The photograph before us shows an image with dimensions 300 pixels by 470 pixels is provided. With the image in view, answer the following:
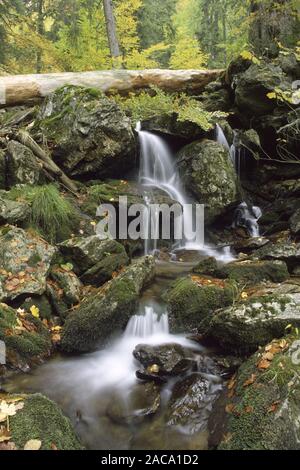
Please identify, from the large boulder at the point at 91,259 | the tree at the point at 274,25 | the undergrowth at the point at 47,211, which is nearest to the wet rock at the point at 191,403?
the large boulder at the point at 91,259

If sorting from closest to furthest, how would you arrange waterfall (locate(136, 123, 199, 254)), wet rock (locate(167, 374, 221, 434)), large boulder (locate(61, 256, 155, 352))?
wet rock (locate(167, 374, 221, 434)), large boulder (locate(61, 256, 155, 352)), waterfall (locate(136, 123, 199, 254))

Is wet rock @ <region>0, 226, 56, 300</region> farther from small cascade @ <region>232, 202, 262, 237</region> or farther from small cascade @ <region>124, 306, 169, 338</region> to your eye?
small cascade @ <region>232, 202, 262, 237</region>

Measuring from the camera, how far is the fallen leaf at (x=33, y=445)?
289cm

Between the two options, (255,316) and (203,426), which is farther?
(255,316)

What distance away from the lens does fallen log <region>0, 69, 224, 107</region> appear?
33.1 ft

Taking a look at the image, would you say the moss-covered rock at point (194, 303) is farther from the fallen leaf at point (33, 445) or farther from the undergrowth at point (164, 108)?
the undergrowth at point (164, 108)

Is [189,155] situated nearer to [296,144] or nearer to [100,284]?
[296,144]

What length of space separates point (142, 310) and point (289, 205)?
5.70 metres

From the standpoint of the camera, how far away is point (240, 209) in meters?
10.2

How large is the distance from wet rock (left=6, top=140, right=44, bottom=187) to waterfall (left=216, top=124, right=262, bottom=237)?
204 inches

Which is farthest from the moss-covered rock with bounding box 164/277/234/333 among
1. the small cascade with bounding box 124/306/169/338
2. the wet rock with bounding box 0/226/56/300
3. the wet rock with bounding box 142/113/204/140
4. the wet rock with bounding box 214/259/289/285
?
the wet rock with bounding box 142/113/204/140

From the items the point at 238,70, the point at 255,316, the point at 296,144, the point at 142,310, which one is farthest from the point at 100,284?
the point at 238,70

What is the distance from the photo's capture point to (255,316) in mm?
4410

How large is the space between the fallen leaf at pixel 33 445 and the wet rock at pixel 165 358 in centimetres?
172
